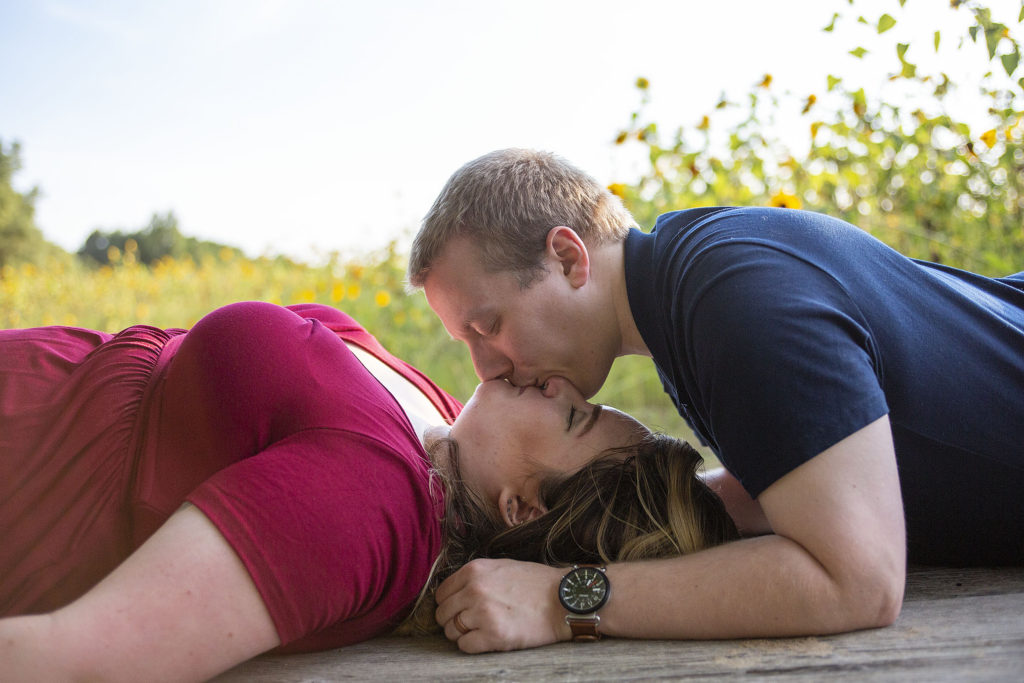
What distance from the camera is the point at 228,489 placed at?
1.35m

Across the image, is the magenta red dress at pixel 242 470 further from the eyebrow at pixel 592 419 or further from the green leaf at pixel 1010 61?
the green leaf at pixel 1010 61

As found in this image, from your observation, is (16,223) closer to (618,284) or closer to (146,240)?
(146,240)

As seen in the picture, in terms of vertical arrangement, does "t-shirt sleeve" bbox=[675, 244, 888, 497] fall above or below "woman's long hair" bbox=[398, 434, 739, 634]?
above

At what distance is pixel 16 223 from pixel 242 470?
13.4 m

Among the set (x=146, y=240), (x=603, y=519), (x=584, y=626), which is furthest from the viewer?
(x=146, y=240)

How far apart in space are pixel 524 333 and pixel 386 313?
2510 millimetres

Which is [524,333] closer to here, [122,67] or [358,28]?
[358,28]

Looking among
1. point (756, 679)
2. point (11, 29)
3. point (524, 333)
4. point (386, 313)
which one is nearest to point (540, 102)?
point (386, 313)

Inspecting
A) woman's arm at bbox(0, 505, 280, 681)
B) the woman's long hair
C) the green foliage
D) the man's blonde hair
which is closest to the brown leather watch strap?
the woman's long hair

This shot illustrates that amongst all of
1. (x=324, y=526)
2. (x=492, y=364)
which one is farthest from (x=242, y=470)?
(x=492, y=364)

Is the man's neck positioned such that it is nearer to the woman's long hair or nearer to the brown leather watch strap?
the woman's long hair

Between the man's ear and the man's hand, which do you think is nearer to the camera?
the man's hand

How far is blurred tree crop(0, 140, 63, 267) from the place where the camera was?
12117mm

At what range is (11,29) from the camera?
6992 mm
